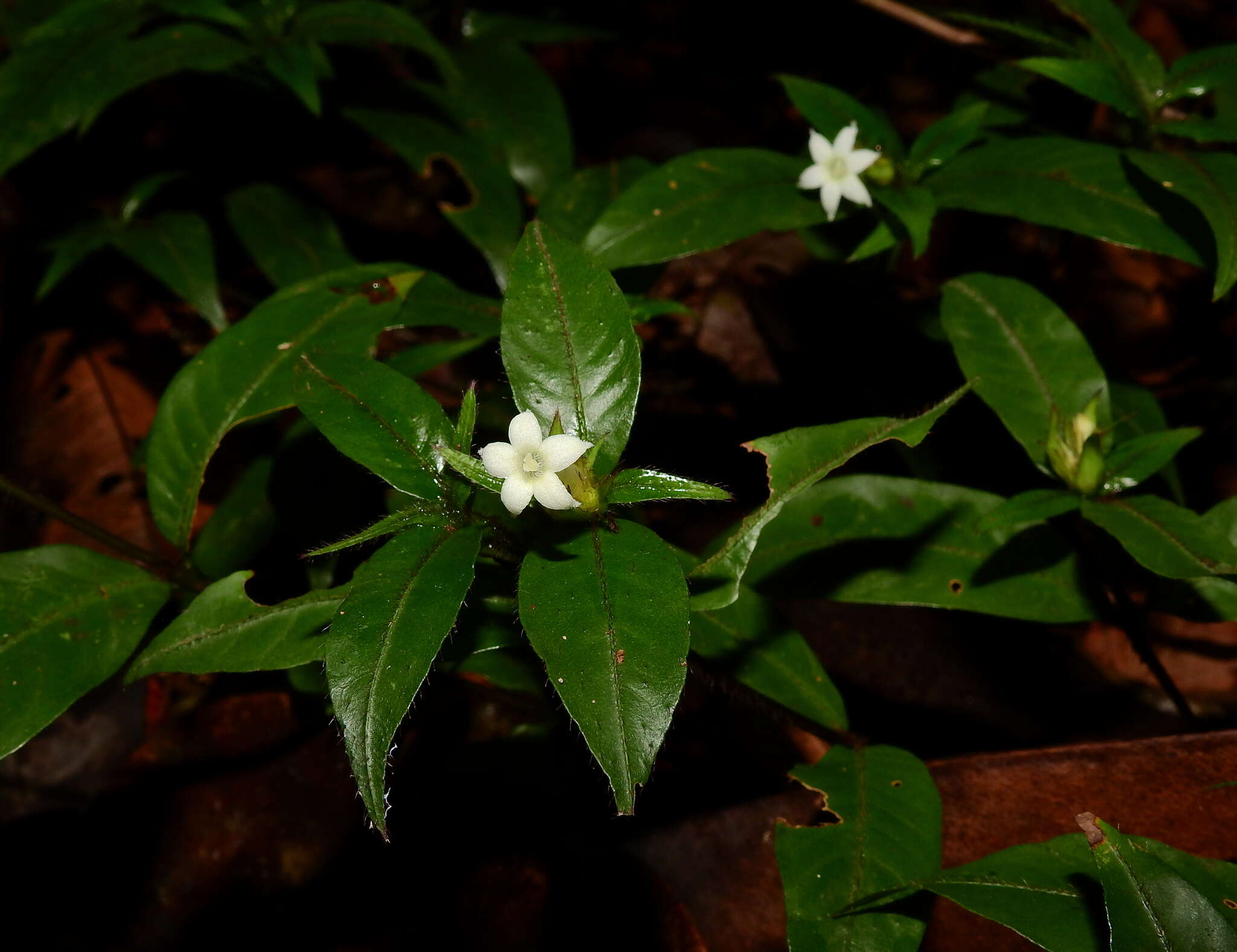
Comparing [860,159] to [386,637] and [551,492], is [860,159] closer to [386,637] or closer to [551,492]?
[551,492]

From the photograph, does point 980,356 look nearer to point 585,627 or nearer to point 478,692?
point 585,627

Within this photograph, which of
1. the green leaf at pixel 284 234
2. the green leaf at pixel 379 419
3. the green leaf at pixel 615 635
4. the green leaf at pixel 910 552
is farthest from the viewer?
the green leaf at pixel 284 234

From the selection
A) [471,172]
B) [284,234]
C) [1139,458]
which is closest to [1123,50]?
[1139,458]

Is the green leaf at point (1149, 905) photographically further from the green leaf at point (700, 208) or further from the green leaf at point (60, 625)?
the green leaf at point (60, 625)

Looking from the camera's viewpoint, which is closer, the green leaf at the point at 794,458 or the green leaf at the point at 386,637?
the green leaf at the point at 386,637

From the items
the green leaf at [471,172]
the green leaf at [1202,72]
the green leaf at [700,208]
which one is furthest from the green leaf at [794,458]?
the green leaf at [471,172]

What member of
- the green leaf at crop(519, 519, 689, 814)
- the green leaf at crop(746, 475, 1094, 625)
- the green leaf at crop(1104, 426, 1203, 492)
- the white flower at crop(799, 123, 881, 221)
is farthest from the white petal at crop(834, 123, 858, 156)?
the green leaf at crop(519, 519, 689, 814)
